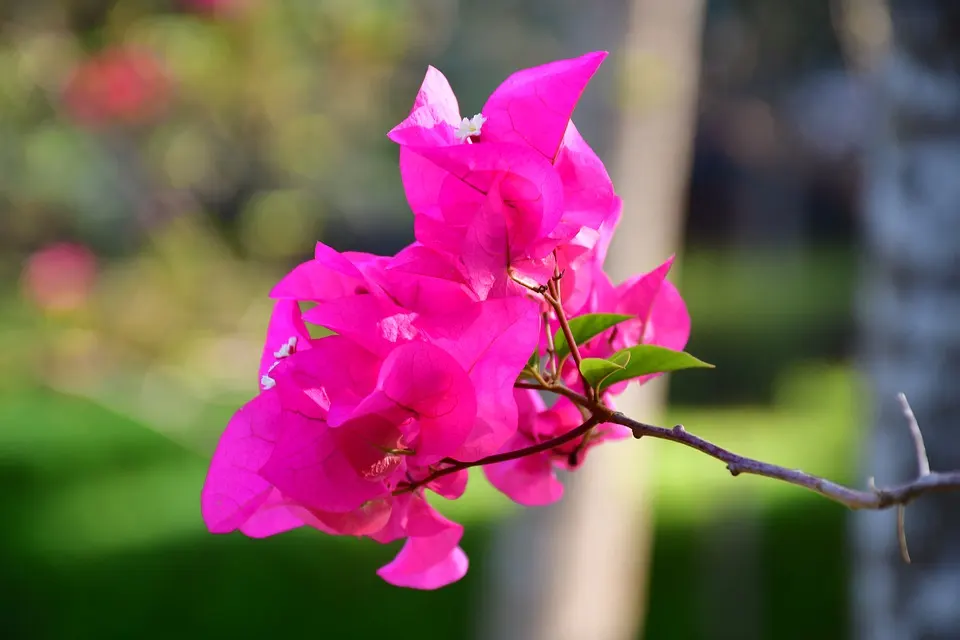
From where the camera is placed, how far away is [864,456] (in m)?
2.12

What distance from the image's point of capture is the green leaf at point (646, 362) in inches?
21.0

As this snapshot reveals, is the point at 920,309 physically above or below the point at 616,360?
above

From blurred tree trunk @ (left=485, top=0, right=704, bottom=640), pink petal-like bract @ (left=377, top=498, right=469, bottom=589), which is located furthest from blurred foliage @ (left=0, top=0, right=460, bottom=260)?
pink petal-like bract @ (left=377, top=498, right=469, bottom=589)

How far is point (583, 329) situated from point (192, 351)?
12.1ft

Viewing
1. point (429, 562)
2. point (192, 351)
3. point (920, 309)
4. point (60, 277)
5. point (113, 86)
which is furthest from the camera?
point (60, 277)

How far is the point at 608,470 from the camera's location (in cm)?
234

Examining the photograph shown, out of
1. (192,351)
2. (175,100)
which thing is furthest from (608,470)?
(192,351)

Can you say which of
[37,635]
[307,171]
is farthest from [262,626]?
[307,171]

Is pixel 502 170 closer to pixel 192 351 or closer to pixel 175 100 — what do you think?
pixel 175 100

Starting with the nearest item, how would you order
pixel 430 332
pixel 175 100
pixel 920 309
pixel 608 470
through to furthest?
1. pixel 430 332
2. pixel 920 309
3. pixel 608 470
4. pixel 175 100

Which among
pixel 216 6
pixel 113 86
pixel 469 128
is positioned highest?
pixel 216 6

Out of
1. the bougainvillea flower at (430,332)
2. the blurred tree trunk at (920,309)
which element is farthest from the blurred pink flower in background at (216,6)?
the bougainvillea flower at (430,332)

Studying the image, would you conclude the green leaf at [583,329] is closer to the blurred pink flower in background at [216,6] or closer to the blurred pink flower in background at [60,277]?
the blurred pink flower in background at [216,6]

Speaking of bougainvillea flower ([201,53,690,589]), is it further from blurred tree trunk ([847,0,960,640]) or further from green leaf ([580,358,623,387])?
blurred tree trunk ([847,0,960,640])
